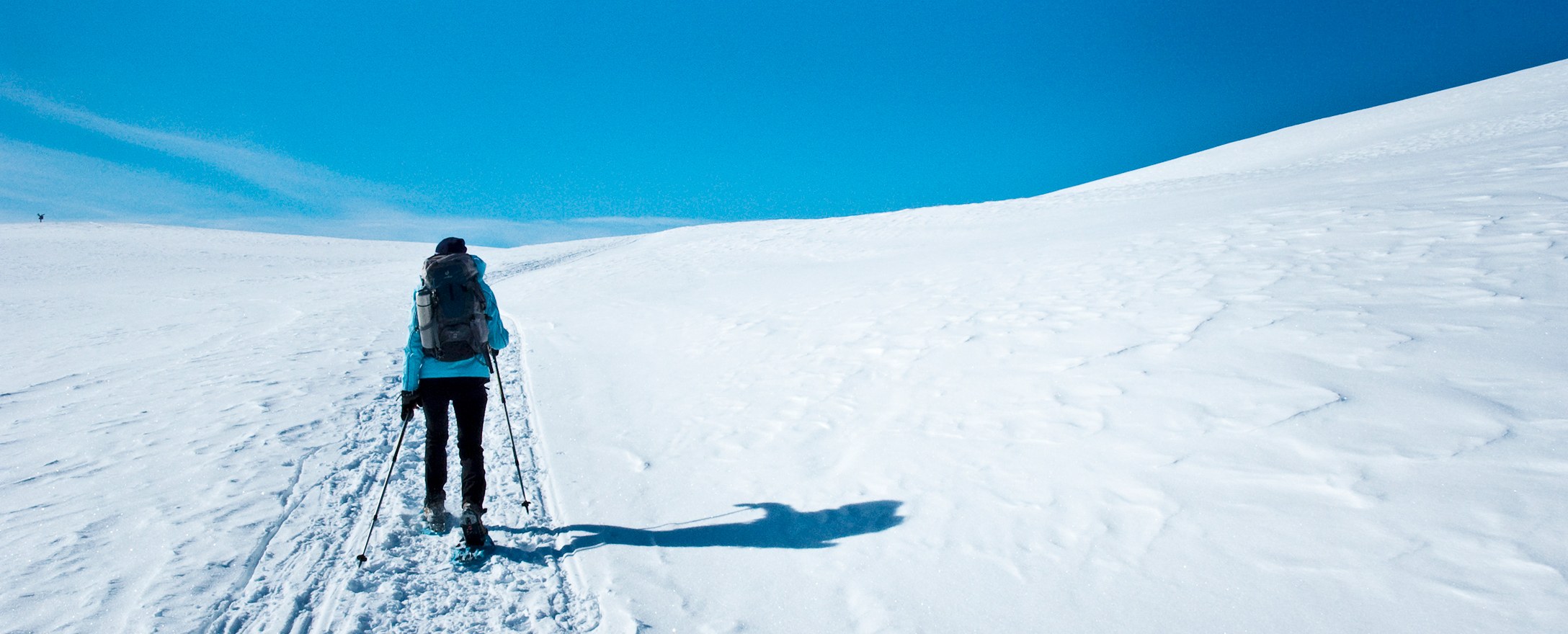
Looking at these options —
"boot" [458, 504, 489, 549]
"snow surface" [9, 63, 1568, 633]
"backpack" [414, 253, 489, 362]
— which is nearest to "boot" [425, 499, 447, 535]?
"snow surface" [9, 63, 1568, 633]

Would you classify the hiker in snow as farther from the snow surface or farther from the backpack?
the snow surface

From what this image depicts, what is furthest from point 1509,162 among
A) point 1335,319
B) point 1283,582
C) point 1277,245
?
point 1283,582

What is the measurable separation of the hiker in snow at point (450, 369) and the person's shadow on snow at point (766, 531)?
57 centimetres

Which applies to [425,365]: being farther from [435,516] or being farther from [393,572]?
[393,572]

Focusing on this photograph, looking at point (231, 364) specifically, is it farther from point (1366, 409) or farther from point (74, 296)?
point (74, 296)

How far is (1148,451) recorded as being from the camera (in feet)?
14.8

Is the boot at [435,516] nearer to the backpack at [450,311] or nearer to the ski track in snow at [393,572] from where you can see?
the ski track in snow at [393,572]

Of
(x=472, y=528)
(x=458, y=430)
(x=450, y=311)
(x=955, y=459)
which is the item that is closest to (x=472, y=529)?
(x=472, y=528)

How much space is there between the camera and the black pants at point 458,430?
4.33 m

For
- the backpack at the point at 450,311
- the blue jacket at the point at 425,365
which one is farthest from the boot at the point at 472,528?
the backpack at the point at 450,311

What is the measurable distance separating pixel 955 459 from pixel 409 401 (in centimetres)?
373

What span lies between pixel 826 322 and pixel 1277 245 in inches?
220

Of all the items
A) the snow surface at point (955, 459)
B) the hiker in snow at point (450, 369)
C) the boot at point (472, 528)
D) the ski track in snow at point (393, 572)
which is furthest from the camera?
the hiker in snow at point (450, 369)

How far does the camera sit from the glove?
4332mm
